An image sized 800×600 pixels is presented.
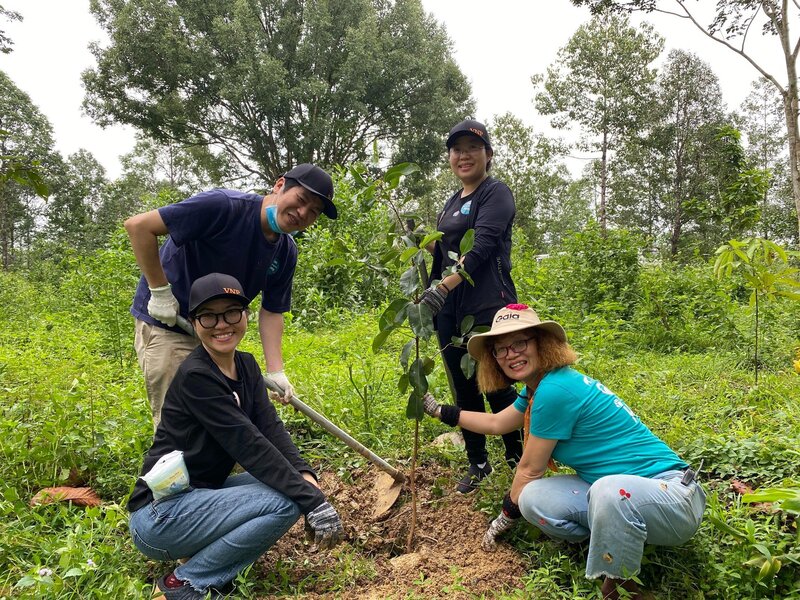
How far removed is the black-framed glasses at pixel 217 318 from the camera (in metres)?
1.95

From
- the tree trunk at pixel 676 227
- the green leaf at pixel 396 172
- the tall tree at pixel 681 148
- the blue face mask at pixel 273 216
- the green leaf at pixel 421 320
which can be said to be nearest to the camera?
the green leaf at pixel 396 172

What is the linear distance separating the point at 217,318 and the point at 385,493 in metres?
1.24

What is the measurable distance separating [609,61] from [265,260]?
18.7m

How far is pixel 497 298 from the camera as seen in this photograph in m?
2.37

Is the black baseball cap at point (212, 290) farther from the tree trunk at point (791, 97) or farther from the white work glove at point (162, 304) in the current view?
the tree trunk at point (791, 97)

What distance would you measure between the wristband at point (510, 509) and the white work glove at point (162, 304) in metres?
1.59

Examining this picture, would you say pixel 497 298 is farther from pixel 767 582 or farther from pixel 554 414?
pixel 767 582

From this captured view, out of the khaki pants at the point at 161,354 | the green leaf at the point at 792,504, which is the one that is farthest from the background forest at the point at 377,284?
the khaki pants at the point at 161,354

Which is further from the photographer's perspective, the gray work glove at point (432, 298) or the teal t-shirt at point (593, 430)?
the gray work glove at point (432, 298)

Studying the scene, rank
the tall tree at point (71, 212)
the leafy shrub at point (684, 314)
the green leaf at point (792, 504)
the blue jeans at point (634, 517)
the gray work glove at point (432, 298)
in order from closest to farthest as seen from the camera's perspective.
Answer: the green leaf at point (792, 504) → the blue jeans at point (634, 517) → the gray work glove at point (432, 298) → the leafy shrub at point (684, 314) → the tall tree at point (71, 212)

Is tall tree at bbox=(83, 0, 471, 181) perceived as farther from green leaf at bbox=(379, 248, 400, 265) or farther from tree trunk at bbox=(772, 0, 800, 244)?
green leaf at bbox=(379, 248, 400, 265)

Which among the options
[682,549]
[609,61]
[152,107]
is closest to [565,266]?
[682,549]

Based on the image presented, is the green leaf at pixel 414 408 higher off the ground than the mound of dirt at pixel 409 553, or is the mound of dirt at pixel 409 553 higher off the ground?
the green leaf at pixel 414 408

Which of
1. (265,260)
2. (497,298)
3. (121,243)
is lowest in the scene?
(497,298)
